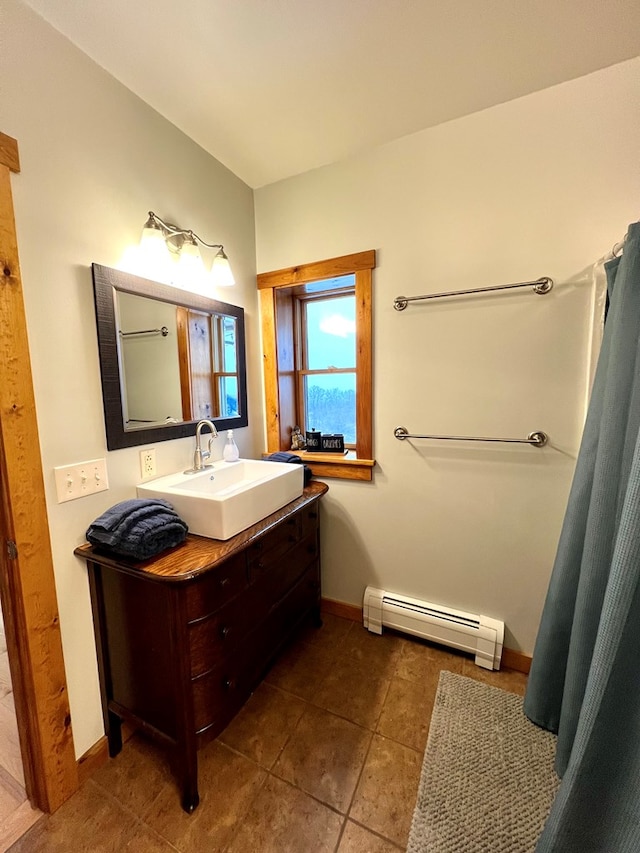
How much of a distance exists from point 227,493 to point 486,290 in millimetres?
1368

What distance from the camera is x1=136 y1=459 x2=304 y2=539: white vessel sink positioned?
117 cm

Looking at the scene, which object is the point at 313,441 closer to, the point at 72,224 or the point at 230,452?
the point at 230,452

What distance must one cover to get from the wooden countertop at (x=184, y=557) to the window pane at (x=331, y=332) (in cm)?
113

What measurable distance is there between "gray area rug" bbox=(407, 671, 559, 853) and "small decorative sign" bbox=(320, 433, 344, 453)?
1242 mm

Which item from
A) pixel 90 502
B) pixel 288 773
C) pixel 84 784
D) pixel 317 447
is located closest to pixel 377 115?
pixel 317 447

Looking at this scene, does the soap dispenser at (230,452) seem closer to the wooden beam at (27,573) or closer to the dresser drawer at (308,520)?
the dresser drawer at (308,520)

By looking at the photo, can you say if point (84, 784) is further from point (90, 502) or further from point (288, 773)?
point (90, 502)

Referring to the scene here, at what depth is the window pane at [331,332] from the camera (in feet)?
6.53

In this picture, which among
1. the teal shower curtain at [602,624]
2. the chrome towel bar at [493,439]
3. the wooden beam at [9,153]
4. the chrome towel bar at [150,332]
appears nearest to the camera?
the teal shower curtain at [602,624]

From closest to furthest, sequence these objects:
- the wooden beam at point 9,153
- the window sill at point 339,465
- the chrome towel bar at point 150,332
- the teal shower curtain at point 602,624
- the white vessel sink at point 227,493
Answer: the teal shower curtain at point 602,624, the wooden beam at point 9,153, the white vessel sink at point 227,493, the chrome towel bar at point 150,332, the window sill at point 339,465

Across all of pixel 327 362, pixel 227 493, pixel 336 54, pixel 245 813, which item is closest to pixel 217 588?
pixel 227 493

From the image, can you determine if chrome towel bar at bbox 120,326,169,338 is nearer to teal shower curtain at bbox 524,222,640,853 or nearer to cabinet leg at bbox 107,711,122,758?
cabinet leg at bbox 107,711,122,758

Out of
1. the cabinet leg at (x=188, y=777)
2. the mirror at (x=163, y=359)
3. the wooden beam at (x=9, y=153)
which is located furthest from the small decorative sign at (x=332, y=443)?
the wooden beam at (x=9, y=153)

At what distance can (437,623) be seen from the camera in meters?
1.68
